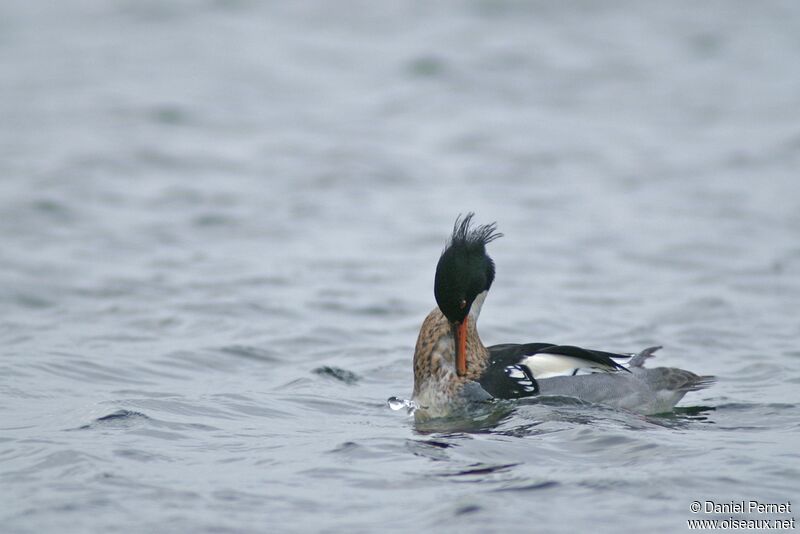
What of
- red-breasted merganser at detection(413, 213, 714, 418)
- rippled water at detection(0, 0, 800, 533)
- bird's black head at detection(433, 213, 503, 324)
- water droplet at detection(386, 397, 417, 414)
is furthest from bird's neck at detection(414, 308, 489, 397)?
rippled water at detection(0, 0, 800, 533)

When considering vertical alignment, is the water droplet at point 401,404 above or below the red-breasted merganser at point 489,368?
below

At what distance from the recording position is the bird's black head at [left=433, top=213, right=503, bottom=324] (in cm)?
978

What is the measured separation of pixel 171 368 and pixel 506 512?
5.28 metres

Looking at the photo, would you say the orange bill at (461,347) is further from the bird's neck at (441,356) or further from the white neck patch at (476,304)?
the white neck patch at (476,304)

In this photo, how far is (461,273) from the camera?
32.1ft

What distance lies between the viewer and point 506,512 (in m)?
7.39

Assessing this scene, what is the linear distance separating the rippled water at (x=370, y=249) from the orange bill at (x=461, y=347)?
511 millimetres

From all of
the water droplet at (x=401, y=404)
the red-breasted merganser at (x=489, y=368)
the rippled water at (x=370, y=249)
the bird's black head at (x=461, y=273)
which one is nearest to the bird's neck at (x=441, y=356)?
the red-breasted merganser at (x=489, y=368)

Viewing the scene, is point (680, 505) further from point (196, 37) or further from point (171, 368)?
point (196, 37)

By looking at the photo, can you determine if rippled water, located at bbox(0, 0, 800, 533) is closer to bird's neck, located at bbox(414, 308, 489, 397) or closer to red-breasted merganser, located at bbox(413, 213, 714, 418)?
red-breasted merganser, located at bbox(413, 213, 714, 418)

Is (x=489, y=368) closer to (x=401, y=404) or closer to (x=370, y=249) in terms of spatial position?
(x=401, y=404)

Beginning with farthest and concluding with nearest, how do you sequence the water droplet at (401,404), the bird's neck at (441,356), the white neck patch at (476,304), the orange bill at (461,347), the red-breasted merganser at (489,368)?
the white neck patch at (476,304) → the water droplet at (401,404) → the bird's neck at (441,356) → the orange bill at (461,347) → the red-breasted merganser at (489,368)

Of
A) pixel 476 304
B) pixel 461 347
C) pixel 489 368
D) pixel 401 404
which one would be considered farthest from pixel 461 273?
pixel 401 404

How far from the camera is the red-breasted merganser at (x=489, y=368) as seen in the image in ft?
32.4
